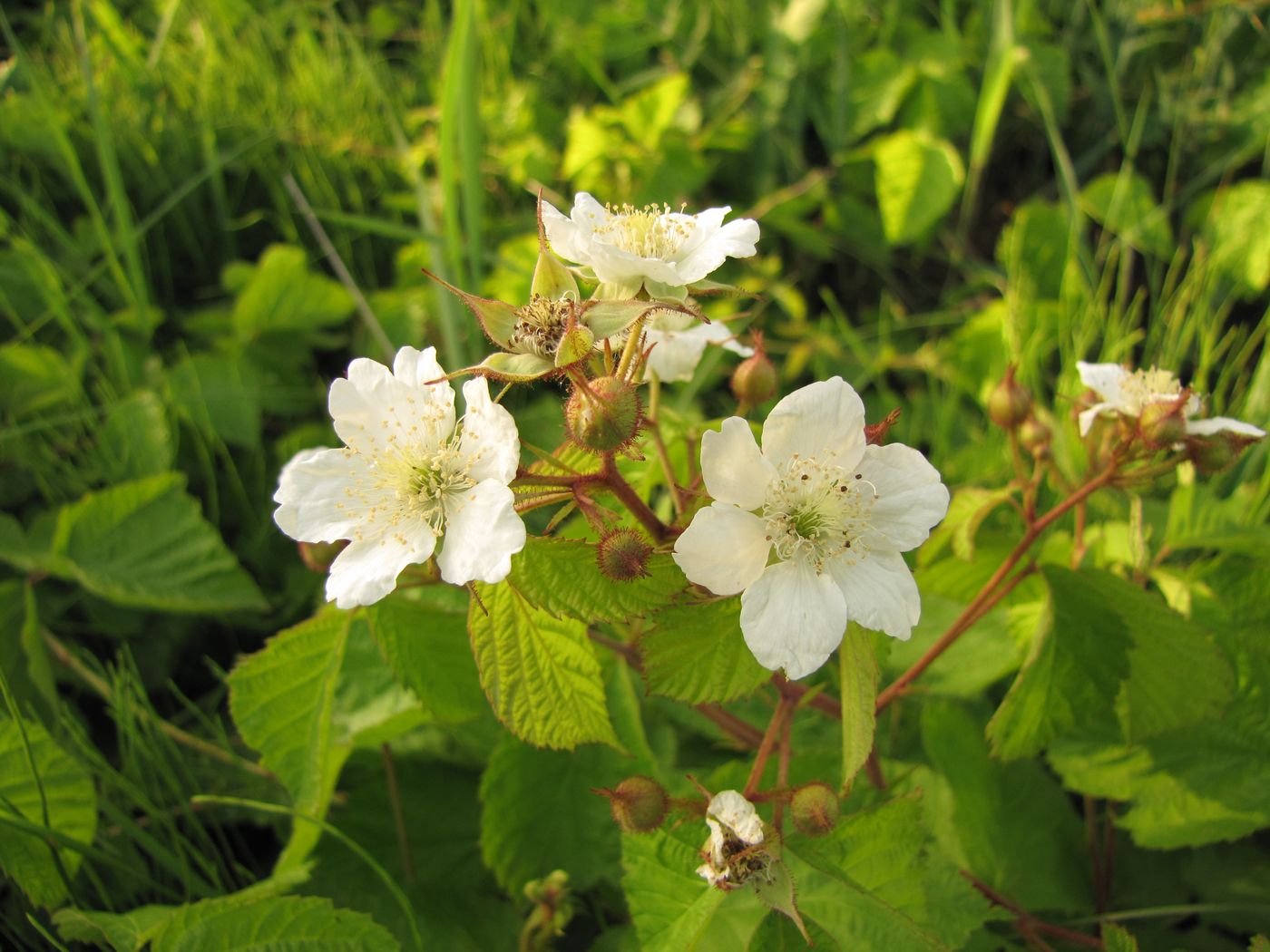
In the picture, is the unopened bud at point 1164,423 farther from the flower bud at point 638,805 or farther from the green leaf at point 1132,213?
the green leaf at point 1132,213

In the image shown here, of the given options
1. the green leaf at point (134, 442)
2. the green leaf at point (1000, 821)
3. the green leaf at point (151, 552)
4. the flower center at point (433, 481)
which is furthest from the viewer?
the green leaf at point (134, 442)

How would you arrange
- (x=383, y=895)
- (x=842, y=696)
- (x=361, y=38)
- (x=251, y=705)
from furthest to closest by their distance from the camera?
(x=361, y=38) → (x=383, y=895) → (x=251, y=705) → (x=842, y=696)

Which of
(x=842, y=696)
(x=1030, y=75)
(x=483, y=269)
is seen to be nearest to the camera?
(x=842, y=696)

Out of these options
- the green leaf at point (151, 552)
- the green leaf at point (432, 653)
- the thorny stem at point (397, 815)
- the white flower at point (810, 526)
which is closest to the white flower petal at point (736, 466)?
the white flower at point (810, 526)

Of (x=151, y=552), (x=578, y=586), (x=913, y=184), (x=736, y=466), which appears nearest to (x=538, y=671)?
(x=578, y=586)

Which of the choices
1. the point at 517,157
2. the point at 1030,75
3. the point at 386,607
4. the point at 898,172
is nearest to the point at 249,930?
the point at 386,607

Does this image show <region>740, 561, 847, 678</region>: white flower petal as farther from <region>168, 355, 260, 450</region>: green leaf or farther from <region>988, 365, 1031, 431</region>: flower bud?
<region>168, 355, 260, 450</region>: green leaf

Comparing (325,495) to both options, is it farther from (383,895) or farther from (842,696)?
(383,895)

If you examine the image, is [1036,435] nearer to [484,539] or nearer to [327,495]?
[484,539]
